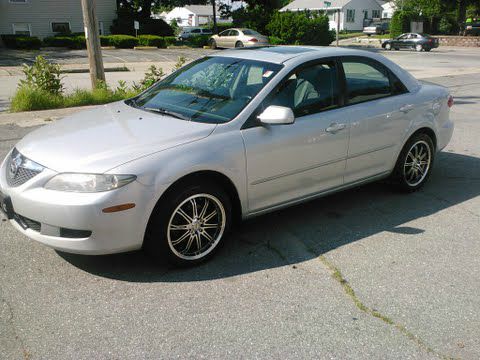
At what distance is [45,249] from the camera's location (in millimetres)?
4164

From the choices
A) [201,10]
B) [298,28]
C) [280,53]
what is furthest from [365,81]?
[201,10]

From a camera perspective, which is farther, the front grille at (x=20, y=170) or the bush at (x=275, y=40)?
the bush at (x=275, y=40)

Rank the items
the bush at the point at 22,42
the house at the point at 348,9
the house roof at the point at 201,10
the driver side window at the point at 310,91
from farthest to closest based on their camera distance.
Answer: the house roof at the point at 201,10
the house at the point at 348,9
the bush at the point at 22,42
the driver side window at the point at 310,91

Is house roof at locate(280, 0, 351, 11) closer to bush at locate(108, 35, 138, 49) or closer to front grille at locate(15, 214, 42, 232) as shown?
bush at locate(108, 35, 138, 49)

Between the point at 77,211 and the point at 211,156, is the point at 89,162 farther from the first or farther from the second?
the point at 211,156

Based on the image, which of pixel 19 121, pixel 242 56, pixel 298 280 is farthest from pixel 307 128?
pixel 19 121

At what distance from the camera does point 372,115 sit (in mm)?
4891

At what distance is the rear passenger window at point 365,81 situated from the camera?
4.86 m

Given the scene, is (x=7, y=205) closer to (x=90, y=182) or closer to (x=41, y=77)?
(x=90, y=182)

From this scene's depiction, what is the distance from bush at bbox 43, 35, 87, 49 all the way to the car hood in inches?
1235

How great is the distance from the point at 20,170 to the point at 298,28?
35.8 m

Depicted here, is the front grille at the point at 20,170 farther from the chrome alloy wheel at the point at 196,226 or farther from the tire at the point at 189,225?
the chrome alloy wheel at the point at 196,226

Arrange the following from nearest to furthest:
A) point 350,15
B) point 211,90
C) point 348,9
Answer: point 211,90 → point 348,9 → point 350,15

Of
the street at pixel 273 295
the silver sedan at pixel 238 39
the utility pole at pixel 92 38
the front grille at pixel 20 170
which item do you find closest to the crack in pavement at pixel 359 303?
the street at pixel 273 295
